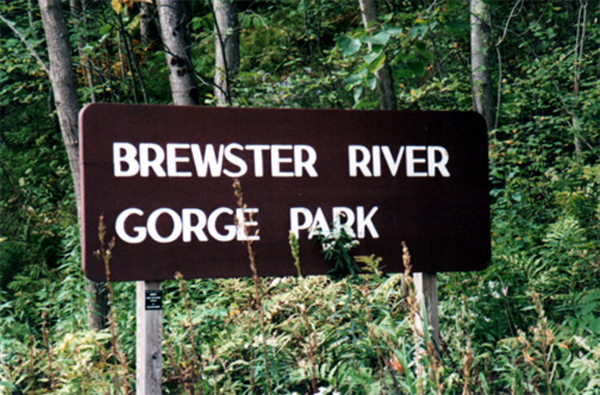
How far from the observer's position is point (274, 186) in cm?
413

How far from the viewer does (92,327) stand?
20.9 feet

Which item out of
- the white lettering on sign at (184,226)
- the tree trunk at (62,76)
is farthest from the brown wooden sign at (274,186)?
the tree trunk at (62,76)

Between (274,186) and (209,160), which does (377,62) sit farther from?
(209,160)

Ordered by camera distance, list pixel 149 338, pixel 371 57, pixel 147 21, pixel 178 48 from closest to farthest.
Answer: pixel 149 338 < pixel 371 57 < pixel 178 48 < pixel 147 21

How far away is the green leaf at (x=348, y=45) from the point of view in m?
4.64

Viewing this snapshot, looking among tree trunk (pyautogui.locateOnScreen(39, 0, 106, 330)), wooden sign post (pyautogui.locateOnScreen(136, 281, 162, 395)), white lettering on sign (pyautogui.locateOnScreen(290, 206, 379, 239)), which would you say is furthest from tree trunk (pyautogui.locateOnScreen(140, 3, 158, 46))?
wooden sign post (pyautogui.locateOnScreen(136, 281, 162, 395))

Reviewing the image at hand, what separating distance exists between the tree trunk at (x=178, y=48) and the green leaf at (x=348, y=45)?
8.69 ft

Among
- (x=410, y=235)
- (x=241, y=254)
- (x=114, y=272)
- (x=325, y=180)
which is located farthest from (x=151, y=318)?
(x=410, y=235)

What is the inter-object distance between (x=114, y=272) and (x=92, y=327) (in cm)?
286

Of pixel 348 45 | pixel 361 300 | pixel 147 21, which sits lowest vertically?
pixel 361 300

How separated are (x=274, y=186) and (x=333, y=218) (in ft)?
1.39

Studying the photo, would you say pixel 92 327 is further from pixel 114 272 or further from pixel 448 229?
pixel 448 229

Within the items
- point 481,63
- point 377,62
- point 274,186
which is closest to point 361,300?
point 274,186

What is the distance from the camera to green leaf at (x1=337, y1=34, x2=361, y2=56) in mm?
4641
